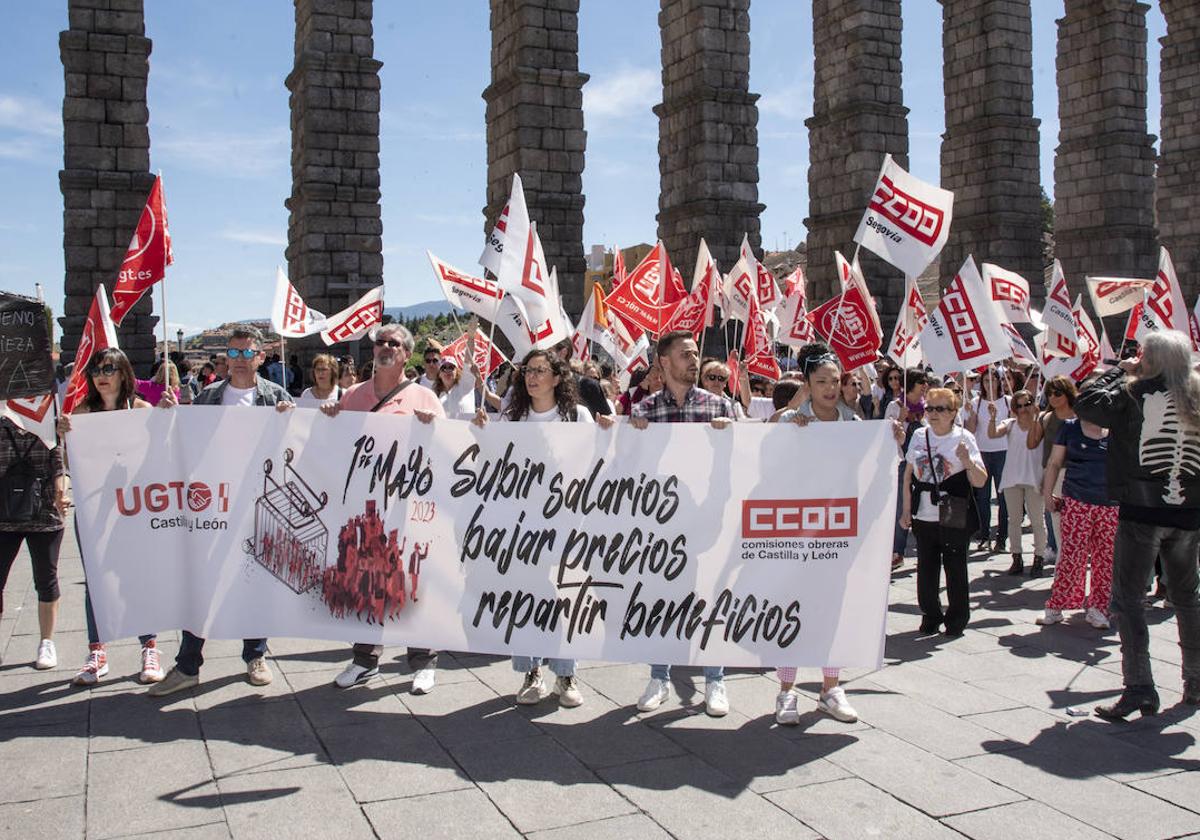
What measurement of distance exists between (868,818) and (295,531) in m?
Result: 3.32

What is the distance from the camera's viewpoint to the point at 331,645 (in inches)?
284

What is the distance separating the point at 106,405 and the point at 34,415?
397 mm

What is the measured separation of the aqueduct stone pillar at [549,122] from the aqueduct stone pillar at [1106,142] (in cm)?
1326

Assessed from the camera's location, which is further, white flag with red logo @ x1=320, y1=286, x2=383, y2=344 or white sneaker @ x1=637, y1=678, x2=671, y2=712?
white flag with red logo @ x1=320, y1=286, x2=383, y2=344

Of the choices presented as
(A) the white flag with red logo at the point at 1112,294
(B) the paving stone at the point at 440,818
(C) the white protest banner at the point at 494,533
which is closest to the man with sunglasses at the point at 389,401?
(C) the white protest banner at the point at 494,533

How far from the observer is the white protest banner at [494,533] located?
18.3ft

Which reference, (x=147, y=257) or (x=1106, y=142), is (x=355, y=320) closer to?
(x=147, y=257)

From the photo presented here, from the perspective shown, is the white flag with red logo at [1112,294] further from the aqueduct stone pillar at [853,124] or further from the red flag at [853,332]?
the aqueduct stone pillar at [853,124]

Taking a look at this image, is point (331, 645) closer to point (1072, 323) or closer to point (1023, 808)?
point (1023, 808)

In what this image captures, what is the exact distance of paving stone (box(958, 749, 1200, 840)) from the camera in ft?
13.9

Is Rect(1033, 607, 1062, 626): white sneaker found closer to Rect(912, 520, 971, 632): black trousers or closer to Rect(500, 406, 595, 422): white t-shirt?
Rect(912, 520, 971, 632): black trousers

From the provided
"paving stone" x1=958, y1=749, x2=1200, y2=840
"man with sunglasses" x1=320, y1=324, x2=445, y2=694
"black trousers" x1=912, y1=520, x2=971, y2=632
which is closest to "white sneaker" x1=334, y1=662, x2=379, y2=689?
"man with sunglasses" x1=320, y1=324, x2=445, y2=694

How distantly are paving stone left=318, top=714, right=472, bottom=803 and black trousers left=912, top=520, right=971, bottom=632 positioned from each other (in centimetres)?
381

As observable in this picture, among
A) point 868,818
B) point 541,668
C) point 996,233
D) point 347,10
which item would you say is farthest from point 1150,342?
point 996,233
